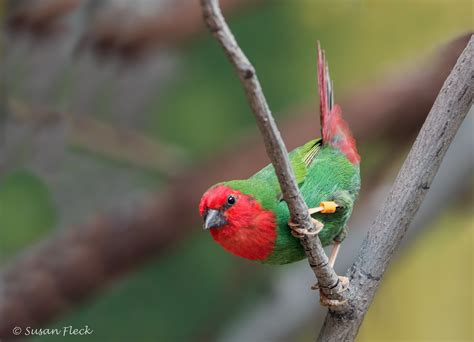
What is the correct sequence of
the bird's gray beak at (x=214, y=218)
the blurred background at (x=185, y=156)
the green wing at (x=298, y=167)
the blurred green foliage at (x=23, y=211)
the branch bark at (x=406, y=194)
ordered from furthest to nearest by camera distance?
the blurred green foliage at (x=23, y=211), the blurred background at (x=185, y=156), the green wing at (x=298, y=167), the bird's gray beak at (x=214, y=218), the branch bark at (x=406, y=194)

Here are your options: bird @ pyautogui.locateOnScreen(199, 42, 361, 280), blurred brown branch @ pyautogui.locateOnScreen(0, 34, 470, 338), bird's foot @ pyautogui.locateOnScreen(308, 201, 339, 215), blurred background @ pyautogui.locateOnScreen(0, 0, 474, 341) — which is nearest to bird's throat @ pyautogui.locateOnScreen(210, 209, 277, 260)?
bird @ pyautogui.locateOnScreen(199, 42, 361, 280)

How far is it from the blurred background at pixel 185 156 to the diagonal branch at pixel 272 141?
1.85 meters

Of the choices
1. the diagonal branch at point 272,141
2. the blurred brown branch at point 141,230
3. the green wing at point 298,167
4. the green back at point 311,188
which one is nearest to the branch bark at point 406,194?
the diagonal branch at point 272,141

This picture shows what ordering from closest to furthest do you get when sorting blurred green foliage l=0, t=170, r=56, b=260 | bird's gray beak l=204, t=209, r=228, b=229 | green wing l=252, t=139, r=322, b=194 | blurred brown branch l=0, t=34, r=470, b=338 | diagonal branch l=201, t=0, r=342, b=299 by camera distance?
diagonal branch l=201, t=0, r=342, b=299 → bird's gray beak l=204, t=209, r=228, b=229 → green wing l=252, t=139, r=322, b=194 → blurred brown branch l=0, t=34, r=470, b=338 → blurred green foliage l=0, t=170, r=56, b=260

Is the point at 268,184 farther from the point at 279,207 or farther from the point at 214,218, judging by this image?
the point at 214,218

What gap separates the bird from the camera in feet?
6.04

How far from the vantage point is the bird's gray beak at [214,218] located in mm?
1831

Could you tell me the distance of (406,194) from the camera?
172 cm

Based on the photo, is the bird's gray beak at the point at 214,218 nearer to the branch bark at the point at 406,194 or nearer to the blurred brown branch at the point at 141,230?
the branch bark at the point at 406,194

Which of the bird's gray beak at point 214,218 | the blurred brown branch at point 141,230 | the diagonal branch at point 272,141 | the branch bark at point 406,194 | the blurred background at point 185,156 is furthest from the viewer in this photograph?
the blurred brown branch at point 141,230

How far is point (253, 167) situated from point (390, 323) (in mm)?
1321

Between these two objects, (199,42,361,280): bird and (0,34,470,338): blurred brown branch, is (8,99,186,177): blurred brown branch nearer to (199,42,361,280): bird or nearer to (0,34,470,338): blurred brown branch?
(0,34,470,338): blurred brown branch

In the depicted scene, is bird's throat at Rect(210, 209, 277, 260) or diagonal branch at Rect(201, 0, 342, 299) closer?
diagonal branch at Rect(201, 0, 342, 299)

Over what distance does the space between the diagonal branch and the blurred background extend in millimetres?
1848
